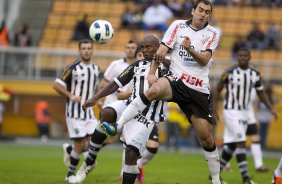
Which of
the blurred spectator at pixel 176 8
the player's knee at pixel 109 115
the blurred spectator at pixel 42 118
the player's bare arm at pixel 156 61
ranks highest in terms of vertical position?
the player's bare arm at pixel 156 61

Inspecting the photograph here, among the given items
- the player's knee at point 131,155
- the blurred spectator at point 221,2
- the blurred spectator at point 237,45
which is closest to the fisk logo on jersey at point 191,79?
the player's knee at point 131,155

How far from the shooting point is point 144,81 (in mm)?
12930

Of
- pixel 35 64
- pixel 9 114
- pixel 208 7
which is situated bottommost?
pixel 9 114

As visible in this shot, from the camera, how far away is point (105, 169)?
18.6 meters

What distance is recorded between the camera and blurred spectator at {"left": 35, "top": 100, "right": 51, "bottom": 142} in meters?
30.5

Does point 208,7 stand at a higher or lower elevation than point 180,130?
higher

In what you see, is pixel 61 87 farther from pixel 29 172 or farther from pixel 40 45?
pixel 40 45

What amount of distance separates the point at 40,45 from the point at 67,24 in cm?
187

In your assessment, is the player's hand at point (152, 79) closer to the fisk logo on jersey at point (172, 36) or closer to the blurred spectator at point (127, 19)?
the fisk logo on jersey at point (172, 36)

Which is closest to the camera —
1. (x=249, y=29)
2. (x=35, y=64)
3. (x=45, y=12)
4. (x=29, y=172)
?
(x=29, y=172)

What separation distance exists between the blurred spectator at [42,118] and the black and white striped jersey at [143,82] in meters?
17.5

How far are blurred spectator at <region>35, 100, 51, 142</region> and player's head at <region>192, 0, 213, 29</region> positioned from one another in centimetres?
1860

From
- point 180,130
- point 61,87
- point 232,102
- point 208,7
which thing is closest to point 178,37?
point 208,7

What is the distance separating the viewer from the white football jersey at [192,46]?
12.3 m
